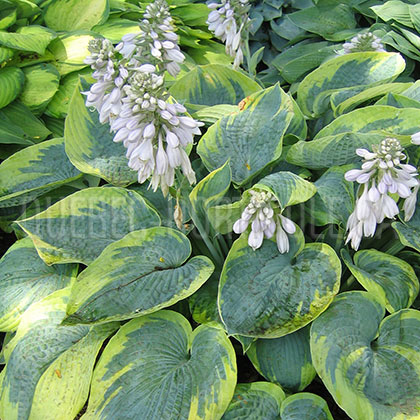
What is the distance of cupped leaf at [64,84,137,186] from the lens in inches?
87.7

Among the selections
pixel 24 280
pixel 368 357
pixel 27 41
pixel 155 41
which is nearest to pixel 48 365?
pixel 24 280

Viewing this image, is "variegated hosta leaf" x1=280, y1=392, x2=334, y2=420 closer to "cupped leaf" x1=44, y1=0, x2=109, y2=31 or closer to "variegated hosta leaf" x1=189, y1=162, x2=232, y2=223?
"variegated hosta leaf" x1=189, y1=162, x2=232, y2=223

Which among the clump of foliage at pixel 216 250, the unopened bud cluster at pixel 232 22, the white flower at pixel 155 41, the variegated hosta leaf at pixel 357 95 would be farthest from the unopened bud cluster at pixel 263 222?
the unopened bud cluster at pixel 232 22

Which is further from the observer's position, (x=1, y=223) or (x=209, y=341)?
(x=1, y=223)

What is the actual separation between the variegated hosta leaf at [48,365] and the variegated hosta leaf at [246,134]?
2.63 ft

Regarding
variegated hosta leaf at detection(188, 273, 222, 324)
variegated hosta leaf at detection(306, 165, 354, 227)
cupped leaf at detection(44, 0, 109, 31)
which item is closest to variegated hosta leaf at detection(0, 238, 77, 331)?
variegated hosta leaf at detection(188, 273, 222, 324)

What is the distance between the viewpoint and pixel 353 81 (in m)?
2.45

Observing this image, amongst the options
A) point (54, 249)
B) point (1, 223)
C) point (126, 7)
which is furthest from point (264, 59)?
point (54, 249)

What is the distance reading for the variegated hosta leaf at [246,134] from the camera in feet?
6.93

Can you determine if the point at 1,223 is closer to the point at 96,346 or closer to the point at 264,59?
the point at 96,346

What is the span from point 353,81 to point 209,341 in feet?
4.75

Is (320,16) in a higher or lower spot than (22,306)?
higher

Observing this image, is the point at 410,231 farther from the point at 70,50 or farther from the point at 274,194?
the point at 70,50

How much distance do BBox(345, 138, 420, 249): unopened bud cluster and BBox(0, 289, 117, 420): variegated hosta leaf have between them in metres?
1.02
